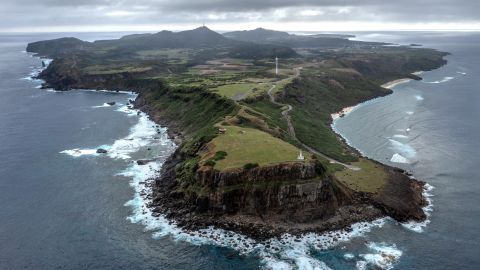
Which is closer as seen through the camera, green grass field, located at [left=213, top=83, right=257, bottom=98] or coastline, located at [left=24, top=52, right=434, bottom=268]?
coastline, located at [left=24, top=52, right=434, bottom=268]

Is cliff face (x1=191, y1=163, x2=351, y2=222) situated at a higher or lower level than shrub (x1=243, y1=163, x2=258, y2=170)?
lower

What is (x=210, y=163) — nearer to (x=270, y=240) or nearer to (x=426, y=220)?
(x=270, y=240)

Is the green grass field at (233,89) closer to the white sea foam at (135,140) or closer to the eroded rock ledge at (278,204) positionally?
the white sea foam at (135,140)

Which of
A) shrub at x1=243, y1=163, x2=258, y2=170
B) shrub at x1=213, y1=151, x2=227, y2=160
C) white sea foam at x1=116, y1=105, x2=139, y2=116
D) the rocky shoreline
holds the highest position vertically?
shrub at x1=213, y1=151, x2=227, y2=160

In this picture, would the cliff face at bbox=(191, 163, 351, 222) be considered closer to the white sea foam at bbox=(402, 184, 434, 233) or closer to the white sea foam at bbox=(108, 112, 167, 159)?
the white sea foam at bbox=(402, 184, 434, 233)

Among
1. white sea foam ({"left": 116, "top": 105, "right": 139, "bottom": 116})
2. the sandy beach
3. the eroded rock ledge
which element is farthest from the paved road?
white sea foam ({"left": 116, "top": 105, "right": 139, "bottom": 116})

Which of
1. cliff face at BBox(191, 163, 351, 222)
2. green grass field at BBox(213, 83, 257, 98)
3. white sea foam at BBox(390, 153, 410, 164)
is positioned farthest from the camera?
green grass field at BBox(213, 83, 257, 98)

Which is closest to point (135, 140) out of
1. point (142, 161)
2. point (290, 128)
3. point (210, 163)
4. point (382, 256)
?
point (142, 161)
